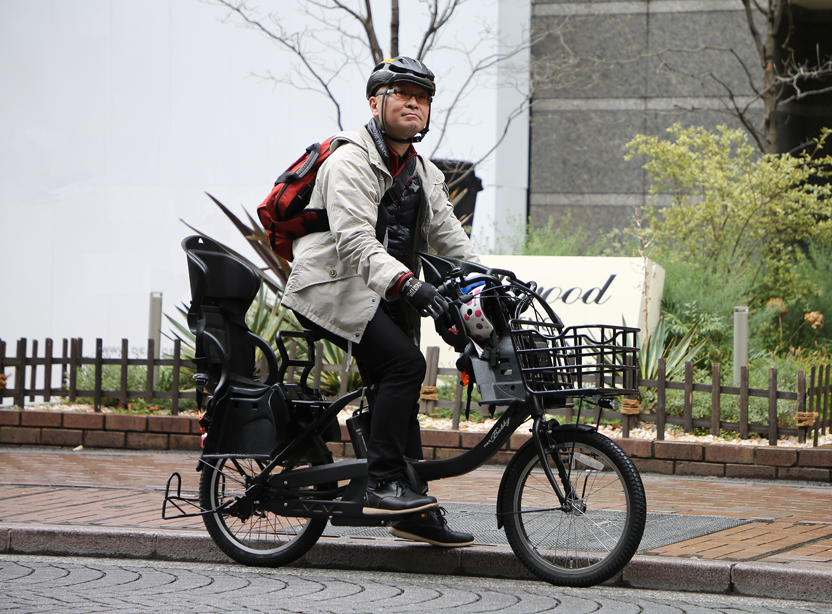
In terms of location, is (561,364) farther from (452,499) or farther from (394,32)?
(394,32)

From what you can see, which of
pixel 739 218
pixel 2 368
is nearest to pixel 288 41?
pixel 2 368

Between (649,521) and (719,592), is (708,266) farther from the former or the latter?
(719,592)

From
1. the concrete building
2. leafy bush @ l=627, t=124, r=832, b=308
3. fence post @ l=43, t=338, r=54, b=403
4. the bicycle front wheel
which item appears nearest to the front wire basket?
the bicycle front wheel

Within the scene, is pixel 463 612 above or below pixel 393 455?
below

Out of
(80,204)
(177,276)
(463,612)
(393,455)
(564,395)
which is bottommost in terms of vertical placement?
(463,612)

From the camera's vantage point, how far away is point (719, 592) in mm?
3830

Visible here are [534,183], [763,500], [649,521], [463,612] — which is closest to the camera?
[463,612]

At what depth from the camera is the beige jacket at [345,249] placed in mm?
3842

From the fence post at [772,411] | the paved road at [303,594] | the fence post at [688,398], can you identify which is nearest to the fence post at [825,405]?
the fence post at [772,411]

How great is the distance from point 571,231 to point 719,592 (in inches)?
406

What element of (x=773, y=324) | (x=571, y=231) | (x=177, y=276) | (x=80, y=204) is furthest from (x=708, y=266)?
(x=80, y=204)

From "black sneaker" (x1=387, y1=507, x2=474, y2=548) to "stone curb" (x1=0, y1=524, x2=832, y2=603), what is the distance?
4 centimetres

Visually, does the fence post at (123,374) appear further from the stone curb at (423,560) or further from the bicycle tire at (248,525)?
the bicycle tire at (248,525)

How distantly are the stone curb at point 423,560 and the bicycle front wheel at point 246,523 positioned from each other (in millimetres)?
142
